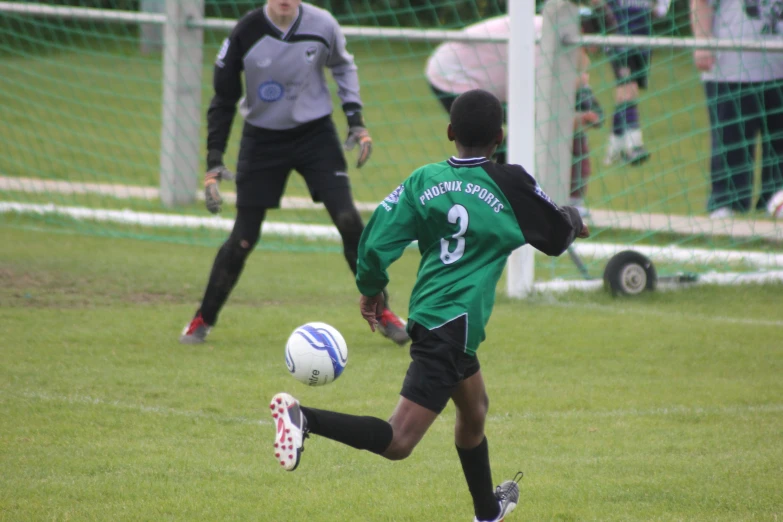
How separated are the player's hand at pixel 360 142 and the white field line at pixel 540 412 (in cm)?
177

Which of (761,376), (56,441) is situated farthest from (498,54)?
(56,441)

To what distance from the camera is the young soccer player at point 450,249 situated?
136 inches

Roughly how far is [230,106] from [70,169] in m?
7.63

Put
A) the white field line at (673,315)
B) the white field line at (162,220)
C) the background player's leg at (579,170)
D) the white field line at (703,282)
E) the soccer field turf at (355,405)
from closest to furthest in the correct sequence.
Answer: the soccer field turf at (355,405) → the white field line at (673,315) → the white field line at (703,282) → the background player's leg at (579,170) → the white field line at (162,220)

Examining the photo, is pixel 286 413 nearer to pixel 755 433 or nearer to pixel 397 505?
pixel 397 505

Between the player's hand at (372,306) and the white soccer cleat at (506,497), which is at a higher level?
the player's hand at (372,306)

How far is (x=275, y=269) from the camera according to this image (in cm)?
884

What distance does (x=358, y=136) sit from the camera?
6320 mm

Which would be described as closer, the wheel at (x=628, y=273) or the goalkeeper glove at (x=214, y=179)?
the goalkeeper glove at (x=214, y=179)

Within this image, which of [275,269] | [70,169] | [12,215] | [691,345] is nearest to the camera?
[691,345]

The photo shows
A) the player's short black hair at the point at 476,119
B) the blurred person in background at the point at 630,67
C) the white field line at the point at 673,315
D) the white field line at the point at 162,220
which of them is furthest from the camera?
the white field line at the point at 162,220

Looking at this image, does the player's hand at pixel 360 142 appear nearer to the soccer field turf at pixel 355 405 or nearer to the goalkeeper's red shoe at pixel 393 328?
the goalkeeper's red shoe at pixel 393 328

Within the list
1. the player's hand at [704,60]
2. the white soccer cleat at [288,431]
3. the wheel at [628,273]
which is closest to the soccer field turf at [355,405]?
the wheel at [628,273]

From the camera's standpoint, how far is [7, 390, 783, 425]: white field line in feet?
16.5
